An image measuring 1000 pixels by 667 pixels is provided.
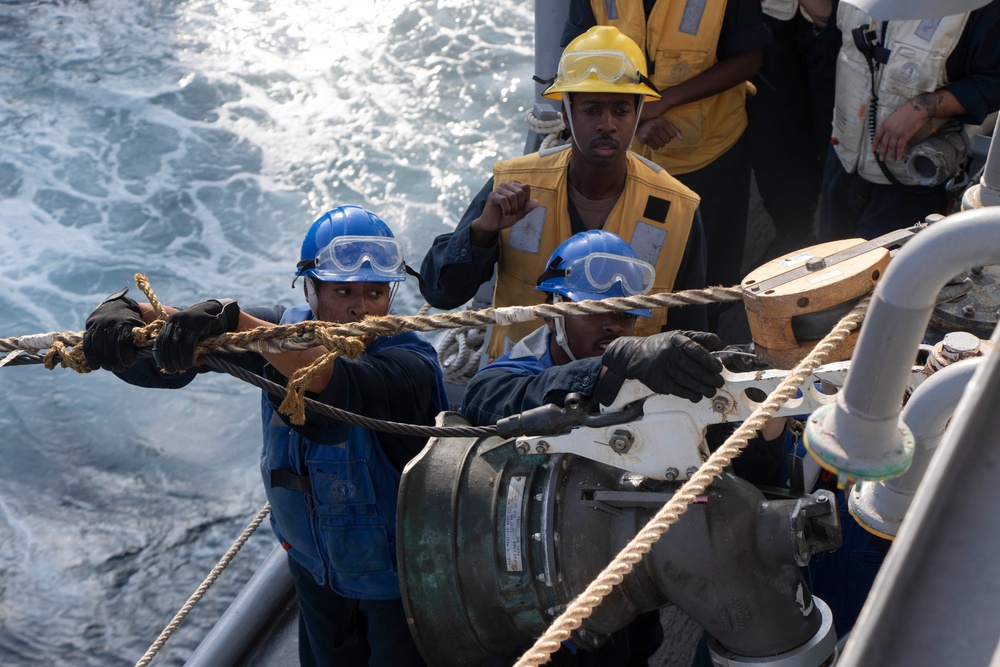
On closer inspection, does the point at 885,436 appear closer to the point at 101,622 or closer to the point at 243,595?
the point at 243,595

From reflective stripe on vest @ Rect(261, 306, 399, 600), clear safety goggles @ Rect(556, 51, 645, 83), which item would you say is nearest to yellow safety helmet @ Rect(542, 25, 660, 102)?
clear safety goggles @ Rect(556, 51, 645, 83)

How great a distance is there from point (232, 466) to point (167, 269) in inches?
89.1

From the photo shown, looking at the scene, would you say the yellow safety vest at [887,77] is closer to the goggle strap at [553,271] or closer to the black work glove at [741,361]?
the goggle strap at [553,271]

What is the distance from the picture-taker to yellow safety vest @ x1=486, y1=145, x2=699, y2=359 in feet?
10.7

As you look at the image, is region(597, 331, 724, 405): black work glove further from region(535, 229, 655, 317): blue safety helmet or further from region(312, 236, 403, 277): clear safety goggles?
region(312, 236, 403, 277): clear safety goggles

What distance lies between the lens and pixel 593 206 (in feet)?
10.9

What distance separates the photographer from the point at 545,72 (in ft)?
14.6

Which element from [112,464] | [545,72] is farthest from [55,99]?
[545,72]

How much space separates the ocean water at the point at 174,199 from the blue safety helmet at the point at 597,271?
3656 millimetres

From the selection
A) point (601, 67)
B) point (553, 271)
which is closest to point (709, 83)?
point (601, 67)

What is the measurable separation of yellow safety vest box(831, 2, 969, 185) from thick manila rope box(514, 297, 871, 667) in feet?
7.32

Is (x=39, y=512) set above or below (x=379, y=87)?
below

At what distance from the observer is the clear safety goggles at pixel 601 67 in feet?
10.8

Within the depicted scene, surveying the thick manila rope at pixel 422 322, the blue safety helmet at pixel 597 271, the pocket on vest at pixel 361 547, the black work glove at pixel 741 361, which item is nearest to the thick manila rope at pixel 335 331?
the thick manila rope at pixel 422 322
